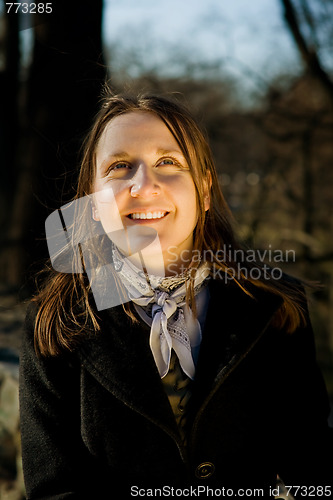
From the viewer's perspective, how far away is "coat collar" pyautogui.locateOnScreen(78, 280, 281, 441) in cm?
157

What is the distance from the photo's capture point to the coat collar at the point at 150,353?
1574mm

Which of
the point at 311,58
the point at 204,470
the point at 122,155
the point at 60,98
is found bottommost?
the point at 204,470

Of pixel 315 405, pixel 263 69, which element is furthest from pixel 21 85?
pixel 315 405

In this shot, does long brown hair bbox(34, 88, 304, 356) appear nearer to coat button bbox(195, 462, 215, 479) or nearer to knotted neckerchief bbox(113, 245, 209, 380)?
knotted neckerchief bbox(113, 245, 209, 380)

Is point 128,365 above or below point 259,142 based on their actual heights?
below

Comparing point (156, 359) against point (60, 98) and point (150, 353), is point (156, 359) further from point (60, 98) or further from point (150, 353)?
point (60, 98)

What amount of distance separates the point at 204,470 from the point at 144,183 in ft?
3.28

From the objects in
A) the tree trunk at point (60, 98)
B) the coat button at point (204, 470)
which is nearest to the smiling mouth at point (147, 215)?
the tree trunk at point (60, 98)

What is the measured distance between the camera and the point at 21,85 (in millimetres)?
5219

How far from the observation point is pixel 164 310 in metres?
1.64

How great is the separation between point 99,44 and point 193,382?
1.86m

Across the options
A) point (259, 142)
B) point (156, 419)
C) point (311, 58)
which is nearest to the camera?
point (156, 419)

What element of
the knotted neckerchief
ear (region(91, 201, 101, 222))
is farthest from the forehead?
the knotted neckerchief

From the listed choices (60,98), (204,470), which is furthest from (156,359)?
(60,98)
